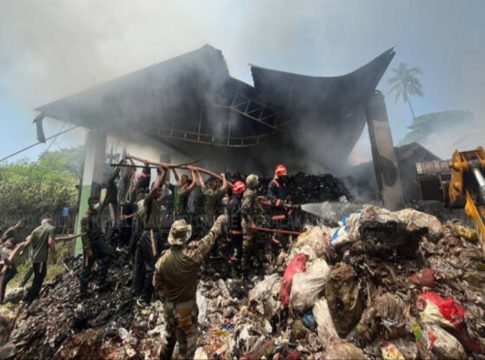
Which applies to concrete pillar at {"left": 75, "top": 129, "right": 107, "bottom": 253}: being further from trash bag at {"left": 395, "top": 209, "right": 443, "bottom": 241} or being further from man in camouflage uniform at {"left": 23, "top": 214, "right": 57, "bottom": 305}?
trash bag at {"left": 395, "top": 209, "right": 443, "bottom": 241}

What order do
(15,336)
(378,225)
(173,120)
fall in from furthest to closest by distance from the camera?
(173,120)
(15,336)
(378,225)

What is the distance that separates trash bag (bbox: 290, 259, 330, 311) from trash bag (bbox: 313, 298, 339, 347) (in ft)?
0.38

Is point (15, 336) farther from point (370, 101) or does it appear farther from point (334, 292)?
point (370, 101)

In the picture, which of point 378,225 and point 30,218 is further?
point 30,218

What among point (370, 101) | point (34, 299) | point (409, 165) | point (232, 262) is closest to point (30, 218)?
point (34, 299)

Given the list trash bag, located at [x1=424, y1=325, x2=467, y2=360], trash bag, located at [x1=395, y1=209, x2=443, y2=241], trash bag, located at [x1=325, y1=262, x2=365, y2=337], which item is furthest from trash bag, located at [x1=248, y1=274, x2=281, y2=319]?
trash bag, located at [x1=395, y1=209, x2=443, y2=241]

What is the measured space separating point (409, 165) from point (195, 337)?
9.60 metres

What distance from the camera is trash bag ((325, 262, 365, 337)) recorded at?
269cm

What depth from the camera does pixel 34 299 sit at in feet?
16.3

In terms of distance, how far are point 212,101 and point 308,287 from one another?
6645 millimetres

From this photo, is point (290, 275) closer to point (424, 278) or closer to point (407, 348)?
point (407, 348)

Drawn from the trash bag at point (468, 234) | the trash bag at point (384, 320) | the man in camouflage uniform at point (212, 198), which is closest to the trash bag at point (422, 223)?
the trash bag at point (468, 234)

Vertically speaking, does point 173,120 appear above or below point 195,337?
above

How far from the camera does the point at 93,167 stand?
738 centimetres
